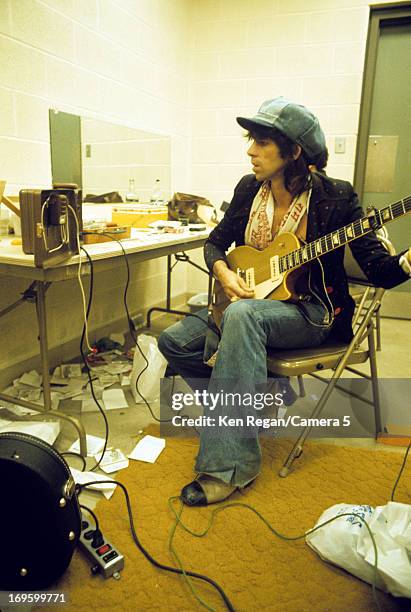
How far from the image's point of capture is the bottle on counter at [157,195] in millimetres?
3061

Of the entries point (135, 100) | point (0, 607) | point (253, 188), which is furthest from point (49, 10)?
point (0, 607)

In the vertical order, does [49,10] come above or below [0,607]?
above

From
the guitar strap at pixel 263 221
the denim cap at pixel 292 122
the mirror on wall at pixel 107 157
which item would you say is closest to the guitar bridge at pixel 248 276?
the guitar strap at pixel 263 221

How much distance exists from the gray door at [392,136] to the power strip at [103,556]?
284 cm

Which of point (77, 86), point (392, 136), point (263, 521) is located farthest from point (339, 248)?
point (392, 136)

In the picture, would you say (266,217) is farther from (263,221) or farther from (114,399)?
(114,399)

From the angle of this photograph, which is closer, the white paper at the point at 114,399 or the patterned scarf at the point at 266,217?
the patterned scarf at the point at 266,217

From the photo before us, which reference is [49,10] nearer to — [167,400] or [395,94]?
[167,400]

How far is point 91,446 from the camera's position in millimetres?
1641

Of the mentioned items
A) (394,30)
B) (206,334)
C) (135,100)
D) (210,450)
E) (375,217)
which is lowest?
(210,450)

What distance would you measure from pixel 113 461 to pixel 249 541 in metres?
0.55

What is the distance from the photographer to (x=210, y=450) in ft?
4.42

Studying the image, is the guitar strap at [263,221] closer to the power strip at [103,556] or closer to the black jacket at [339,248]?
the black jacket at [339,248]

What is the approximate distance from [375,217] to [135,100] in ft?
6.66
